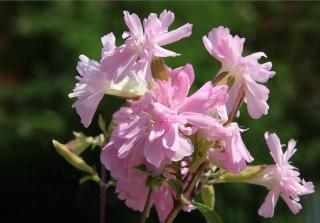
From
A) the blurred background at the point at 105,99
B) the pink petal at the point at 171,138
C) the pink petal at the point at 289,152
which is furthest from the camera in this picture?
the blurred background at the point at 105,99

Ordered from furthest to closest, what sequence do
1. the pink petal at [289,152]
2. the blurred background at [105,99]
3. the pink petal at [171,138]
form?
the blurred background at [105,99] < the pink petal at [289,152] < the pink petal at [171,138]

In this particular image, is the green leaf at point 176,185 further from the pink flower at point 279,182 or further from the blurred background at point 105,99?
the blurred background at point 105,99

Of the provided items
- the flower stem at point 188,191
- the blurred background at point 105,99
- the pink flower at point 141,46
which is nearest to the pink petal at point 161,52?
the pink flower at point 141,46

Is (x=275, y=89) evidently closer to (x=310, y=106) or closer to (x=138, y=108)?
(x=310, y=106)

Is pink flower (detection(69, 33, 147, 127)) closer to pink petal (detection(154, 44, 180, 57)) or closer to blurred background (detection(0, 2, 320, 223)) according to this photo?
pink petal (detection(154, 44, 180, 57))

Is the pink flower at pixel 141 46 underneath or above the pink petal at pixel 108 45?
above

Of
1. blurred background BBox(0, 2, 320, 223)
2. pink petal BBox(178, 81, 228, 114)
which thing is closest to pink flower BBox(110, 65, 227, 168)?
pink petal BBox(178, 81, 228, 114)

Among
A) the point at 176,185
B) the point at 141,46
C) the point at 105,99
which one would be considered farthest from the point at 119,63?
the point at 105,99
